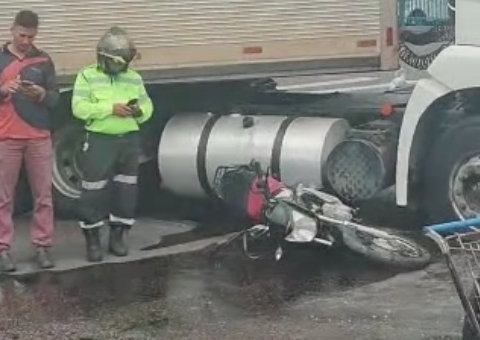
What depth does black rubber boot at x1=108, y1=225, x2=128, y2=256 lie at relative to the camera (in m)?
9.80

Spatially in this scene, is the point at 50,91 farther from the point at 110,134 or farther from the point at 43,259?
the point at 43,259

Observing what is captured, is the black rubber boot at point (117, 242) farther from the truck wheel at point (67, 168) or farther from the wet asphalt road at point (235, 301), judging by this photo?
the truck wheel at point (67, 168)

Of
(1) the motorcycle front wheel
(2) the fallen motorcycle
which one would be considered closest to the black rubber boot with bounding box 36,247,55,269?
(2) the fallen motorcycle

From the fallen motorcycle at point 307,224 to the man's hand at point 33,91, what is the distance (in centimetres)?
177

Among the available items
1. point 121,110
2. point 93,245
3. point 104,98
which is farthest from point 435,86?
point 93,245

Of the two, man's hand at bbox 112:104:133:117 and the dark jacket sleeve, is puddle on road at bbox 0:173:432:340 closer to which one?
man's hand at bbox 112:104:133:117

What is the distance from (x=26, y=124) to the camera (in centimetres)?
937

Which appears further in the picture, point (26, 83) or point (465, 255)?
point (26, 83)

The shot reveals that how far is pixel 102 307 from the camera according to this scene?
8.37 metres

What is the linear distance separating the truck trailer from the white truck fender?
0.05ft

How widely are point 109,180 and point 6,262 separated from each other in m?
0.98

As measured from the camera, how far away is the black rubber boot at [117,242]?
9.80 metres

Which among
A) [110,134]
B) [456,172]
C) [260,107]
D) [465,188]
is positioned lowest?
[465,188]

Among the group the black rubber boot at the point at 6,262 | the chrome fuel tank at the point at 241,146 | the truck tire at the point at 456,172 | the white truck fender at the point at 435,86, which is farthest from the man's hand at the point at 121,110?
the truck tire at the point at 456,172
